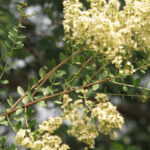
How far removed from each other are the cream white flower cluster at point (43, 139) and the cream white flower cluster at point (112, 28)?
304mm

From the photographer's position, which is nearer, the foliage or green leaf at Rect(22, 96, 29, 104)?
the foliage

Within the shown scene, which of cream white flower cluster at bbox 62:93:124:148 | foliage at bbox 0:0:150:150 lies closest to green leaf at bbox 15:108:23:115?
foliage at bbox 0:0:150:150

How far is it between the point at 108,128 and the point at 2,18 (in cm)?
131

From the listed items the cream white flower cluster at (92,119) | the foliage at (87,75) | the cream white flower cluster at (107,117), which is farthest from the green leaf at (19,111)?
the cream white flower cluster at (107,117)

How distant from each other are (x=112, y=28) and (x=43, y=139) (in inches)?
17.0

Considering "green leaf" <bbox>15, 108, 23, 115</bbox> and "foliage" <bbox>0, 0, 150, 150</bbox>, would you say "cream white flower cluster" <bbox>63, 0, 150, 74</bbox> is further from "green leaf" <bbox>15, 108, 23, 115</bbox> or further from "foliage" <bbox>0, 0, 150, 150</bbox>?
"green leaf" <bbox>15, 108, 23, 115</bbox>

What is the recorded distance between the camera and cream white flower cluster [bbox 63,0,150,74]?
3.35ft

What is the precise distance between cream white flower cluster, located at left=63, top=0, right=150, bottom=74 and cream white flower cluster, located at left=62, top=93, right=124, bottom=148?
150 millimetres

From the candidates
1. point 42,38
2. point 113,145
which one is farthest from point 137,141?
point 42,38

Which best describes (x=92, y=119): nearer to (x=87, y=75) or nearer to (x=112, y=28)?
(x=87, y=75)

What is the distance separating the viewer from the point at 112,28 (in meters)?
1.01

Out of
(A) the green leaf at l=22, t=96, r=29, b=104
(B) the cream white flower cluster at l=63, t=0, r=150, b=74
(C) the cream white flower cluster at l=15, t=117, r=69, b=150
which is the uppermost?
(B) the cream white flower cluster at l=63, t=0, r=150, b=74

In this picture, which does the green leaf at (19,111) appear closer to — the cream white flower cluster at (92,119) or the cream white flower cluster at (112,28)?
the cream white flower cluster at (92,119)

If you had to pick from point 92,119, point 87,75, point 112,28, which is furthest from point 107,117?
point 112,28
